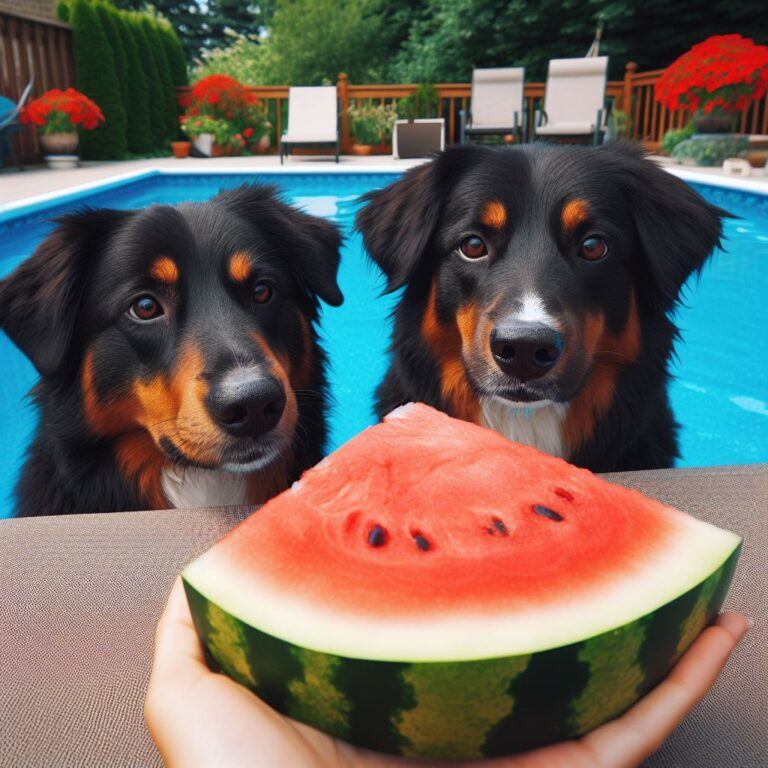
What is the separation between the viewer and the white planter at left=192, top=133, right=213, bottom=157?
18302 mm

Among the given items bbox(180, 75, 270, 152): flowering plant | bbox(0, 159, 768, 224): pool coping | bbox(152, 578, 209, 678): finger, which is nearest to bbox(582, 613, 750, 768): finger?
bbox(152, 578, 209, 678): finger

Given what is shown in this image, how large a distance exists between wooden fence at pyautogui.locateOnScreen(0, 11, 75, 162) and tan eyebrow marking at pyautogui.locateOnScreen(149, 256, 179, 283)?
14652 mm

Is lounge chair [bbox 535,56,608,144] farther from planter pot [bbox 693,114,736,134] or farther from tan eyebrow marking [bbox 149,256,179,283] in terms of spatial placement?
tan eyebrow marking [bbox 149,256,179,283]

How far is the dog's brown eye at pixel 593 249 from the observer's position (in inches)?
100

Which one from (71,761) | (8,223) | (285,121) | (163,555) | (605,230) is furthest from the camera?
(285,121)

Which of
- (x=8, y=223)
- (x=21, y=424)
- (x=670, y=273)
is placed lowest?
(x=21, y=424)

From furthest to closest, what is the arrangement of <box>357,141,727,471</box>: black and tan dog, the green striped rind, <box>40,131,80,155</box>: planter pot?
<box>40,131,80,155</box>: planter pot
<box>357,141,727,471</box>: black and tan dog
the green striped rind

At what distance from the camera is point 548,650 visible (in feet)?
2.79

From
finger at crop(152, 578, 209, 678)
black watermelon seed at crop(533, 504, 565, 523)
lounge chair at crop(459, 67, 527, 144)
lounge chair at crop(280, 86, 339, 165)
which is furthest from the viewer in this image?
lounge chair at crop(280, 86, 339, 165)

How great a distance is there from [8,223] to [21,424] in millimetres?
3571

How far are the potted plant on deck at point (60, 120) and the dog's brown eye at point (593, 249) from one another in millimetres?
14594

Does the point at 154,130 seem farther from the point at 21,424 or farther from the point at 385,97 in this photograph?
the point at 21,424

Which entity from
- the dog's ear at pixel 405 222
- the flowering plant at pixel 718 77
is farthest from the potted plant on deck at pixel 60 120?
the dog's ear at pixel 405 222

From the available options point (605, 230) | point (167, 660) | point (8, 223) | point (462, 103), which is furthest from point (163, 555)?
point (462, 103)
